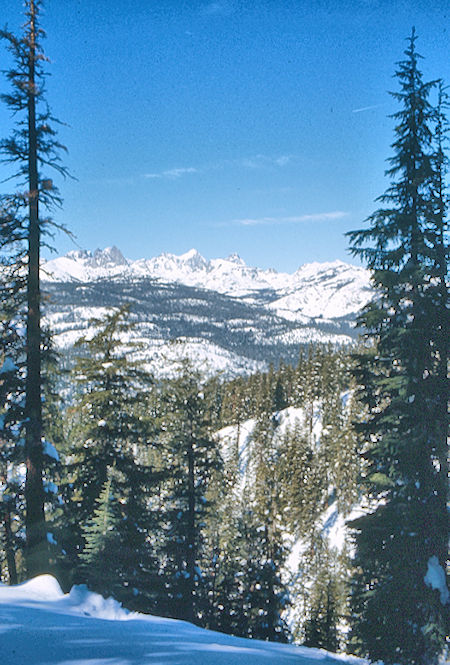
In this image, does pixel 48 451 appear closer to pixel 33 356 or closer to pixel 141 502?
pixel 33 356

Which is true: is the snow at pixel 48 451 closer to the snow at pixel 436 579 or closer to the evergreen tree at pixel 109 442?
the evergreen tree at pixel 109 442

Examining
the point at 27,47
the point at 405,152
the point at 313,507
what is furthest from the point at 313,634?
the point at 313,507

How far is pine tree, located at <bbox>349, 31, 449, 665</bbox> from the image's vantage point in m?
9.42

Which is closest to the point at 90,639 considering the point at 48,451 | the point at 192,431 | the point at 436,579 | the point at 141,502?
the point at 48,451

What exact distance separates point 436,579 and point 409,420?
339 cm

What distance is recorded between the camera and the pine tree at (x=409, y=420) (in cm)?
942

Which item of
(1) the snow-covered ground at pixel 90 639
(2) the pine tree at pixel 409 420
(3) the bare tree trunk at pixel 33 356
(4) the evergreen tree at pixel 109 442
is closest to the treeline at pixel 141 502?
(4) the evergreen tree at pixel 109 442

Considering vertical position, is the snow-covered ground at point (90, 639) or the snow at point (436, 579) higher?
the snow-covered ground at point (90, 639)

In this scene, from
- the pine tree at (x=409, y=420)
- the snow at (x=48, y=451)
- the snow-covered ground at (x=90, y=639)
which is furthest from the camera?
the snow at (x=48, y=451)

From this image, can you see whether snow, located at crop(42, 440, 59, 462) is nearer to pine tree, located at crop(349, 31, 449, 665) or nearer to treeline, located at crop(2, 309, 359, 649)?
treeline, located at crop(2, 309, 359, 649)

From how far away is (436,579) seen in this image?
9445mm

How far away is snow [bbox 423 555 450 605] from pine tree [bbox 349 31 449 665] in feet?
0.07

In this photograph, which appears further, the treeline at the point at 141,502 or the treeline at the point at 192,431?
the treeline at the point at 141,502

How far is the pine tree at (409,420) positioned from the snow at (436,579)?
22 millimetres
